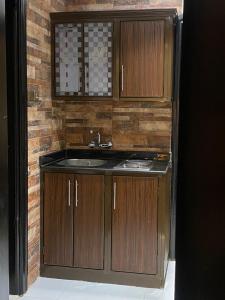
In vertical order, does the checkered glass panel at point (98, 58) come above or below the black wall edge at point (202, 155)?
above

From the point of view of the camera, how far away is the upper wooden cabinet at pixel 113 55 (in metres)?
3.19

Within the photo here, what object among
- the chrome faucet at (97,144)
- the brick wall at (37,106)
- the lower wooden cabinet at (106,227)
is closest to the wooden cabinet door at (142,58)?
the chrome faucet at (97,144)

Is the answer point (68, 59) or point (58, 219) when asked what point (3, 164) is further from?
point (68, 59)

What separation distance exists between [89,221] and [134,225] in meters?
0.38

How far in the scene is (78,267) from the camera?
123 inches

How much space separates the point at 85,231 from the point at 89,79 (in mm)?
1356

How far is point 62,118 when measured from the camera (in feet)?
12.1

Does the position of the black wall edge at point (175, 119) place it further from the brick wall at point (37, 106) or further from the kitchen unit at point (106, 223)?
the brick wall at point (37, 106)

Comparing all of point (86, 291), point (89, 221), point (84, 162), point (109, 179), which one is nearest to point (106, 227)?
point (89, 221)

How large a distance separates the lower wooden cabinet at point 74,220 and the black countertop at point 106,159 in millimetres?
60

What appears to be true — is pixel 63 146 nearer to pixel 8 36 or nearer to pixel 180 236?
pixel 8 36

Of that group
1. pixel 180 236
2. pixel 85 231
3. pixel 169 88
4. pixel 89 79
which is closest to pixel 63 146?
pixel 89 79

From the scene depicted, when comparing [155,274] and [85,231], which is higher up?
[85,231]

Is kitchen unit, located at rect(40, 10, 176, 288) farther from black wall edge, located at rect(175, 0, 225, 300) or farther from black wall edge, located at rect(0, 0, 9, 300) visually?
black wall edge, located at rect(175, 0, 225, 300)
